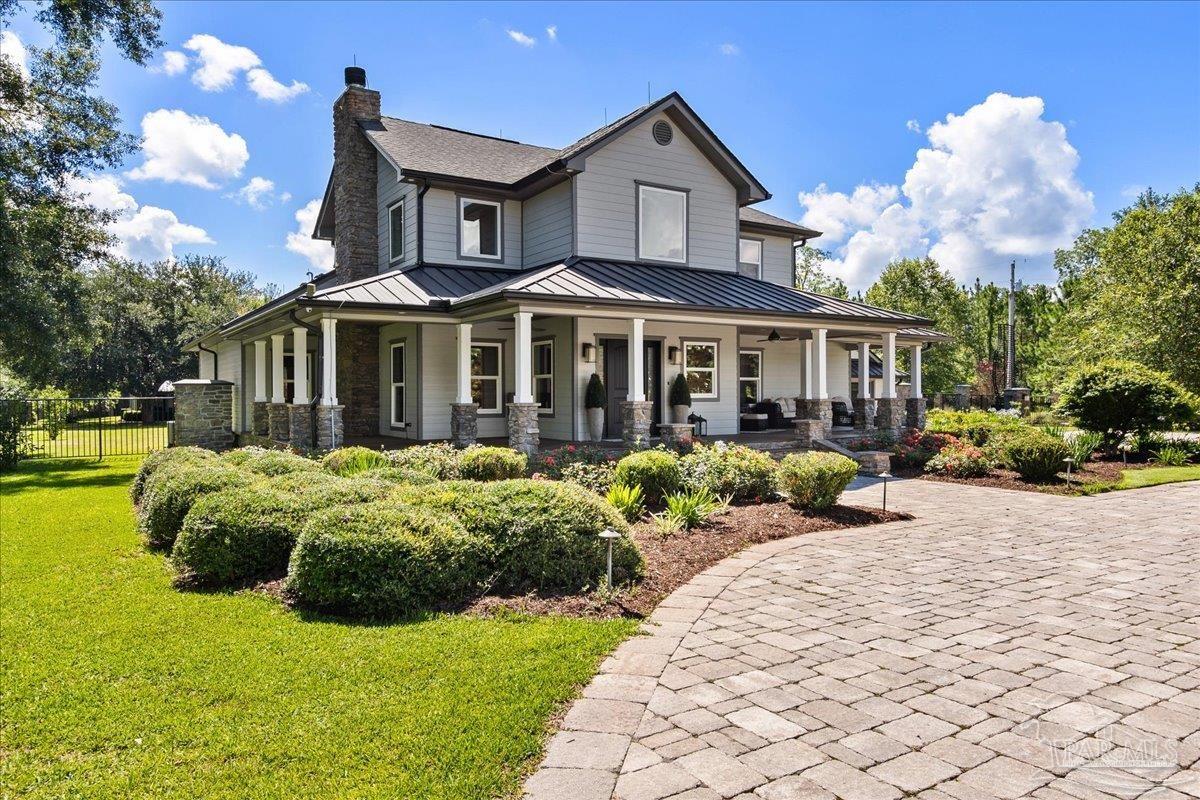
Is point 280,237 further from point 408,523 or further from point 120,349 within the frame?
point 408,523

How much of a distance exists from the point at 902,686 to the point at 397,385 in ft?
45.9

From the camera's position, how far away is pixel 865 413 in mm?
17625

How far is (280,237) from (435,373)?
1418 inches

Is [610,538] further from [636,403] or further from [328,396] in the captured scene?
[328,396]

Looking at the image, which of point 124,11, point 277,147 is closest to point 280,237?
point 277,147

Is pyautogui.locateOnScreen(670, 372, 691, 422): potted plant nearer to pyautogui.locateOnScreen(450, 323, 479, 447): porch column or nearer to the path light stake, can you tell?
pyautogui.locateOnScreen(450, 323, 479, 447): porch column

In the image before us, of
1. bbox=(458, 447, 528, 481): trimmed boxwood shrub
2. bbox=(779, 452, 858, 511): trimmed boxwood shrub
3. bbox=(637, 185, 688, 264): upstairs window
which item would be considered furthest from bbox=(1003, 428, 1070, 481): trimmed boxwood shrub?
bbox=(458, 447, 528, 481): trimmed boxwood shrub

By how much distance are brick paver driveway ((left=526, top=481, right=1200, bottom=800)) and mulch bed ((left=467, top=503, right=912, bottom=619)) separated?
239 mm

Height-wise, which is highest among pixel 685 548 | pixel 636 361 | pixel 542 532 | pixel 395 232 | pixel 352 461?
pixel 395 232

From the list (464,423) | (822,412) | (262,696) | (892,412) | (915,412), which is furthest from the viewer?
(915,412)

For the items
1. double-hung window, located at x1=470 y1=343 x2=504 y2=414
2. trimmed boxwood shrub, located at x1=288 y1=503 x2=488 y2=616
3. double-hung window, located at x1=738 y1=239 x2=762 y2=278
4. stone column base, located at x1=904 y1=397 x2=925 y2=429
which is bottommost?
trimmed boxwood shrub, located at x1=288 y1=503 x2=488 y2=616

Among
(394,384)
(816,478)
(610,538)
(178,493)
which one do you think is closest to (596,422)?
(394,384)

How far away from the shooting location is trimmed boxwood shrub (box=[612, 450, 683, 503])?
9.68 m

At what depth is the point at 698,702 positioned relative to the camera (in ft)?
12.8
